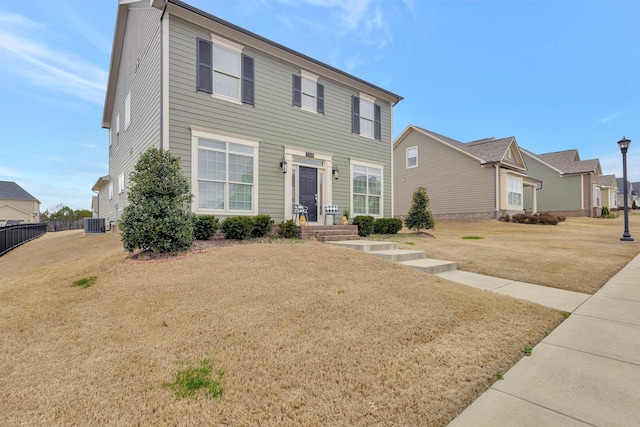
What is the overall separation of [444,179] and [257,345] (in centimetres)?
2113

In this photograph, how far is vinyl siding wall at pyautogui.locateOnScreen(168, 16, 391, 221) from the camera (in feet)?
26.3

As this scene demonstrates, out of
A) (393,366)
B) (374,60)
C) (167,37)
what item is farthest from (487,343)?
(374,60)

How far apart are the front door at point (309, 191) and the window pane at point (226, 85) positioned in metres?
3.21

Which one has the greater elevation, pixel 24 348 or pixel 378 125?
pixel 378 125

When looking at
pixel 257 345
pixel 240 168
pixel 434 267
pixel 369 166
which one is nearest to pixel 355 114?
pixel 369 166

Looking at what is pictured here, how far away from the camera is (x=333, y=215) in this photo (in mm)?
11055

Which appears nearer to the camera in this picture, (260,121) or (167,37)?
(167,37)

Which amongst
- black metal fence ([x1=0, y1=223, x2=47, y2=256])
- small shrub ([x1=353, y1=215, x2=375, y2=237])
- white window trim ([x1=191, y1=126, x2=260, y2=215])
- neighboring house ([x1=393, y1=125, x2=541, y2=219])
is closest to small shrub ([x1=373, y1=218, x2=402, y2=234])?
small shrub ([x1=353, y1=215, x2=375, y2=237])

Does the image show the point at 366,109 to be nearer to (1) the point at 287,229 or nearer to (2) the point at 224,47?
(2) the point at 224,47

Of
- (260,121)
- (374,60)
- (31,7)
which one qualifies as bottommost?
(260,121)

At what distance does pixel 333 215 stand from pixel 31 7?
1516 cm

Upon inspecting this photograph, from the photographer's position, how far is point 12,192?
125 feet

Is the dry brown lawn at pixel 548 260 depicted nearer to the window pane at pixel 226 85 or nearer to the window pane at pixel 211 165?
the window pane at pixel 211 165

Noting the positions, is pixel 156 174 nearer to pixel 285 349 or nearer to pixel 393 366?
pixel 285 349
